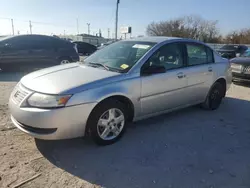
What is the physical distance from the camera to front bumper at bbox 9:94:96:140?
3.08 meters

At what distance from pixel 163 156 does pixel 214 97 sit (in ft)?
8.67

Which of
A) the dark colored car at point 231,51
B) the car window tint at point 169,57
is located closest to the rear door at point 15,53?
the car window tint at point 169,57

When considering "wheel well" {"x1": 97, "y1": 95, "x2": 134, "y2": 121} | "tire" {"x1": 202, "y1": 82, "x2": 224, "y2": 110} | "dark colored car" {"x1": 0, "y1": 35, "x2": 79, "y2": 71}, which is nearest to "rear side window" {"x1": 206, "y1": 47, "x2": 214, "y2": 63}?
"tire" {"x1": 202, "y1": 82, "x2": 224, "y2": 110}

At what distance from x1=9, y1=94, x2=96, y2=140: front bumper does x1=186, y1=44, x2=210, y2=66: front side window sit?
2.36 m

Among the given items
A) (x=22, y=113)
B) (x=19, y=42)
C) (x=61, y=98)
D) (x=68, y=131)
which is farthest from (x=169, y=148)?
(x=19, y=42)

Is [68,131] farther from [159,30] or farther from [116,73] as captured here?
[159,30]

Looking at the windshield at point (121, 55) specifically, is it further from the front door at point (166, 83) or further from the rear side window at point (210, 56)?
the rear side window at point (210, 56)

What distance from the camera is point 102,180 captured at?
2834 mm

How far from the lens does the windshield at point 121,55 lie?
397cm

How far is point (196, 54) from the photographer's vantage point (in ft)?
16.4

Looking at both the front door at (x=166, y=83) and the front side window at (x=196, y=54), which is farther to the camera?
the front side window at (x=196, y=54)

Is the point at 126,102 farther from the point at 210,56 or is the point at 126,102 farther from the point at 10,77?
the point at 10,77

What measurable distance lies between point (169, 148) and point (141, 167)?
2.31 feet

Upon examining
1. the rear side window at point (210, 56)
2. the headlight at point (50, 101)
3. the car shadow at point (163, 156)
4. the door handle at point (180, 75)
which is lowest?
the car shadow at point (163, 156)
